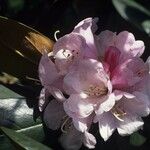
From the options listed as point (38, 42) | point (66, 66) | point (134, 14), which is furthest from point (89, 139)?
point (134, 14)

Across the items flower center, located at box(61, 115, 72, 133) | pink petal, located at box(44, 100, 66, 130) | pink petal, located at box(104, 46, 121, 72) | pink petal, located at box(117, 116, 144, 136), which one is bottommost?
pink petal, located at box(117, 116, 144, 136)

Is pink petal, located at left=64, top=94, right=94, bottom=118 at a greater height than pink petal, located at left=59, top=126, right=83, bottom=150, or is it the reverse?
pink petal, located at left=64, top=94, right=94, bottom=118

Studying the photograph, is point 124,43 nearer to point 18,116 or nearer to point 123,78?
point 123,78

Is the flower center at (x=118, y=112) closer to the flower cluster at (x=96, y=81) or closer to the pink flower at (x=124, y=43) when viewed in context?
the flower cluster at (x=96, y=81)

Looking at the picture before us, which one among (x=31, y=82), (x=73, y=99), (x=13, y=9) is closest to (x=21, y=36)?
(x=31, y=82)

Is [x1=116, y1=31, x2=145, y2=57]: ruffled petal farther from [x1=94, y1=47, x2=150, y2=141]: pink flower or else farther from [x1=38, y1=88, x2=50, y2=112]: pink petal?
[x1=38, y1=88, x2=50, y2=112]: pink petal

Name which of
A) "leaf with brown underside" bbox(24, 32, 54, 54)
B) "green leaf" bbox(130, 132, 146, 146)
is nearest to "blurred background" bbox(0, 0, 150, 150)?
"green leaf" bbox(130, 132, 146, 146)
